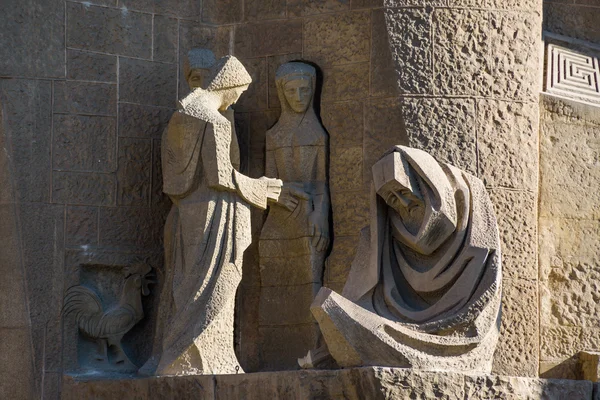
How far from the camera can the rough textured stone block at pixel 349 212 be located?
35.2 feet

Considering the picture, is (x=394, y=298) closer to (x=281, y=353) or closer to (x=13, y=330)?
(x=281, y=353)

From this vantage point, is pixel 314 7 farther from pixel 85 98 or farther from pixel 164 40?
pixel 85 98

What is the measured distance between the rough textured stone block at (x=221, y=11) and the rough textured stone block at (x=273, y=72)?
437 mm

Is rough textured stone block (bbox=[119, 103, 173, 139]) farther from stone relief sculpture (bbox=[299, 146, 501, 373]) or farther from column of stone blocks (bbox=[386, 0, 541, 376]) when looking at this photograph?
stone relief sculpture (bbox=[299, 146, 501, 373])

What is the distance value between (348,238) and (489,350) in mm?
1641

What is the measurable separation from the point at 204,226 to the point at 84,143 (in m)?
1.15

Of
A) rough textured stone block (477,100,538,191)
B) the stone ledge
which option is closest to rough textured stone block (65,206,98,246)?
the stone ledge

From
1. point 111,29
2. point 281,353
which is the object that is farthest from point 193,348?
point 111,29

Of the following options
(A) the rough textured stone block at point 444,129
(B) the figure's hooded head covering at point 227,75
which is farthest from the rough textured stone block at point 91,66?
(A) the rough textured stone block at point 444,129

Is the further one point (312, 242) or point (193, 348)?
point (312, 242)

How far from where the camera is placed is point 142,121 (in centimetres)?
1117

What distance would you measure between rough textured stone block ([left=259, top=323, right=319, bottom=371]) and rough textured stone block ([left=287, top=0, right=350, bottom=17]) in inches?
78.4

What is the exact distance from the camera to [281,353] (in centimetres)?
1086

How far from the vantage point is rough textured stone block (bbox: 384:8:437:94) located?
1066 centimetres
